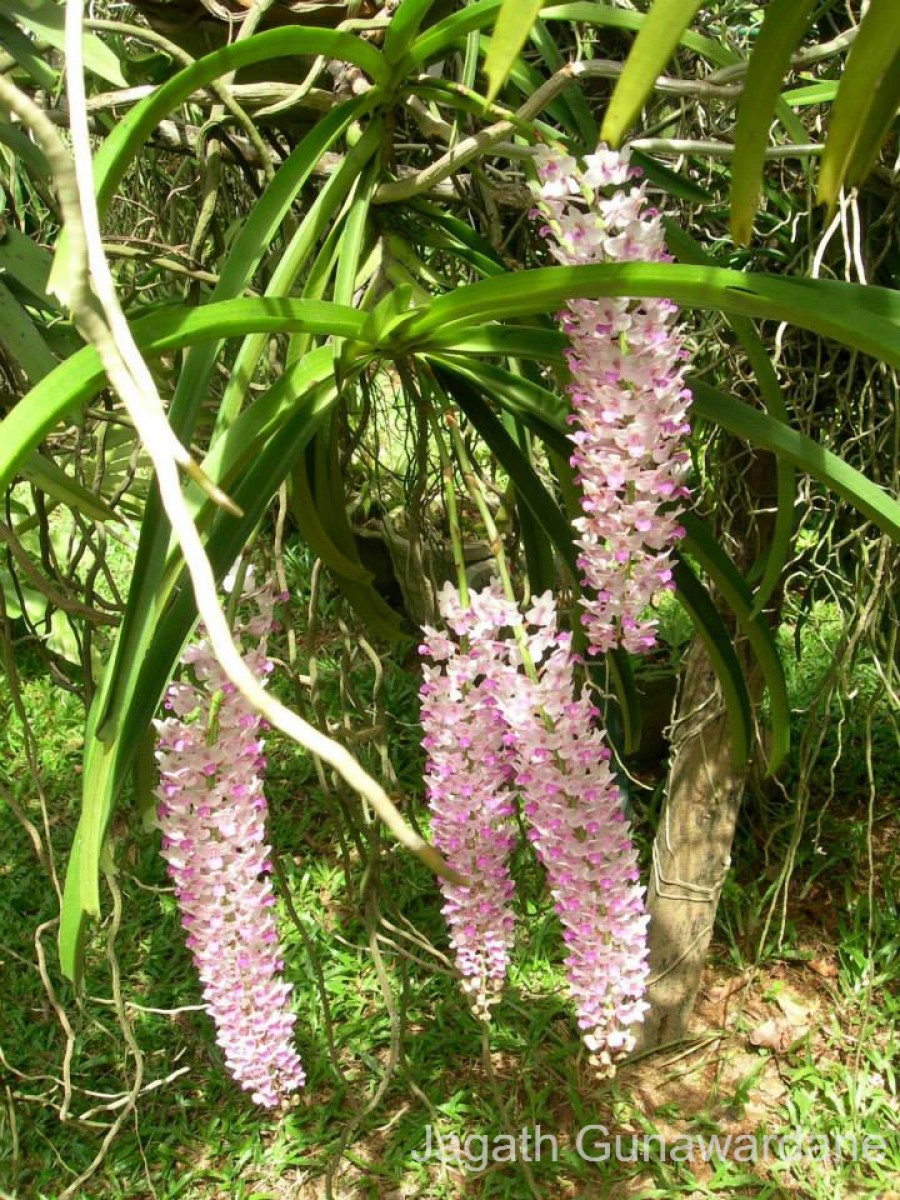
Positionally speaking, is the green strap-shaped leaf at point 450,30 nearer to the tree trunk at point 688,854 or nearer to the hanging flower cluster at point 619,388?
the hanging flower cluster at point 619,388

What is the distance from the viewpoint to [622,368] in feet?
2.14

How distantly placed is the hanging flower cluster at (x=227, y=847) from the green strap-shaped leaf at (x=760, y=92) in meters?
0.43

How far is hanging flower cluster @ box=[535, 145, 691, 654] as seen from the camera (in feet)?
2.13

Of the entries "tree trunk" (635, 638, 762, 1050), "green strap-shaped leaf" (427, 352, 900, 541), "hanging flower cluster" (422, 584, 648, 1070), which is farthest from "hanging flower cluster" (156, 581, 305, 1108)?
"tree trunk" (635, 638, 762, 1050)

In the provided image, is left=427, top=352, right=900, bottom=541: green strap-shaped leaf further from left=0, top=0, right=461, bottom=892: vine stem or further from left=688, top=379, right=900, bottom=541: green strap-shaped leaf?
left=0, top=0, right=461, bottom=892: vine stem

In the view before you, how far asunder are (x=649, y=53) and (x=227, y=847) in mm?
589

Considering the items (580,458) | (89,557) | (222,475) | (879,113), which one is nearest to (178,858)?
(222,475)

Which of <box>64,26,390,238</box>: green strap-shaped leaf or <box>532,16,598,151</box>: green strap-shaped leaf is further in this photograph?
<box>532,16,598,151</box>: green strap-shaped leaf

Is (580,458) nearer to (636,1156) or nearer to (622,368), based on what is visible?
(622,368)

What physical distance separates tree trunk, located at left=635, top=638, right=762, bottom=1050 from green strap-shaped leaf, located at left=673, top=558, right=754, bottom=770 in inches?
23.1

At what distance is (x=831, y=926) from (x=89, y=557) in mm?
2074

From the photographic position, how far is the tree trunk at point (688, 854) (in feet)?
5.34

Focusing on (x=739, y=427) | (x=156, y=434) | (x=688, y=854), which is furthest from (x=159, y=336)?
(x=688, y=854)

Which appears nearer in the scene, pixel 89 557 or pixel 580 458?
pixel 580 458
